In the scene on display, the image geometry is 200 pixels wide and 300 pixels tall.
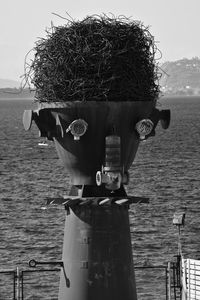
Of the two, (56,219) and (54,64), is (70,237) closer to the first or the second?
(54,64)

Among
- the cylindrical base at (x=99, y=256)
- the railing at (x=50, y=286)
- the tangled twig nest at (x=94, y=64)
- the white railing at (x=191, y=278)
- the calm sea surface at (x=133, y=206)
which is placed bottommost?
the calm sea surface at (x=133, y=206)

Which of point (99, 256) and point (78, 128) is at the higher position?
point (78, 128)

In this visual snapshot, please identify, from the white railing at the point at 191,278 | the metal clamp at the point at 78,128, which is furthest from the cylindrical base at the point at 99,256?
the white railing at the point at 191,278

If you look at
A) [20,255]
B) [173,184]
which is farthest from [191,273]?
[173,184]

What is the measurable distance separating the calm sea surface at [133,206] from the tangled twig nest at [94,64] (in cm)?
2304

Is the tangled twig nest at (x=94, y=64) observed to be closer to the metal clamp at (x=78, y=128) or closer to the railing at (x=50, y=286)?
the metal clamp at (x=78, y=128)

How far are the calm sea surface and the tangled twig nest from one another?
2304 centimetres

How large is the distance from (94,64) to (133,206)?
4986cm

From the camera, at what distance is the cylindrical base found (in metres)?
11.9

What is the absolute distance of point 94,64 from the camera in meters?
11.9

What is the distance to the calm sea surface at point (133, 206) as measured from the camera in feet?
148

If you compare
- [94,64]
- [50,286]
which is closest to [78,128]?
[94,64]

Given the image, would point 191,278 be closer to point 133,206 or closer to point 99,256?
point 99,256

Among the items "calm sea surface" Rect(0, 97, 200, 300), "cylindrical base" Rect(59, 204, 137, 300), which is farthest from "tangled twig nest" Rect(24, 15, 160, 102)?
"calm sea surface" Rect(0, 97, 200, 300)
